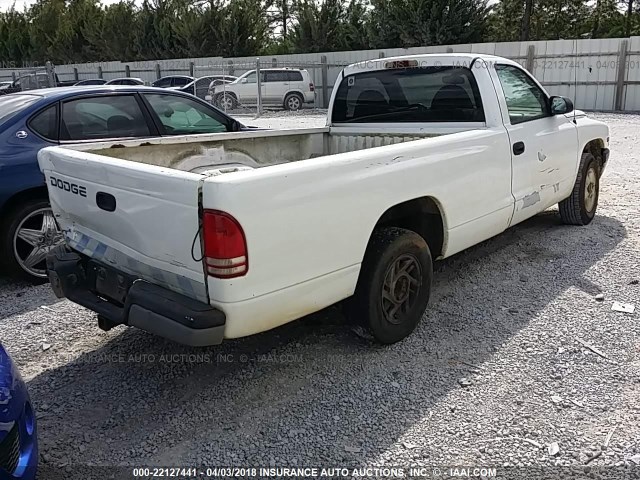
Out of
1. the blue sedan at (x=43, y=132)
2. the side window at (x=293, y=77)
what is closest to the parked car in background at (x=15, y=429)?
the blue sedan at (x=43, y=132)

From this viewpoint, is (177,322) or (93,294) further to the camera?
(93,294)

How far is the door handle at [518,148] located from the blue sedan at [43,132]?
329cm

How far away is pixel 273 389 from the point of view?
11.3 feet

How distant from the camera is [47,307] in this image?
468 cm

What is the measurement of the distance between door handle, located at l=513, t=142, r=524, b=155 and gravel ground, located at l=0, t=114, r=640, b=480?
1043 mm

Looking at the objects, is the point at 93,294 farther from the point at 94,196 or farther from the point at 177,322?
the point at 177,322

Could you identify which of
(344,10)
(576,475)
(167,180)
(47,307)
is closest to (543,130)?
(576,475)

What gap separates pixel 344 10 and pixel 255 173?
112ft

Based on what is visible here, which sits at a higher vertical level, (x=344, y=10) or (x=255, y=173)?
(x=344, y=10)

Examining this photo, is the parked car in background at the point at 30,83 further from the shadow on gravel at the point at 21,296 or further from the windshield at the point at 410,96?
the windshield at the point at 410,96

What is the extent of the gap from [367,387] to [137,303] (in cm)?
136

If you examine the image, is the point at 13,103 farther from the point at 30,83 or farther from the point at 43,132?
the point at 30,83

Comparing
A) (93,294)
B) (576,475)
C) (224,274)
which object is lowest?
(576,475)

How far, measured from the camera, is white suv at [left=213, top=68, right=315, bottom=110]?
23.1 m
